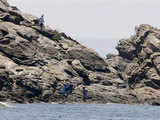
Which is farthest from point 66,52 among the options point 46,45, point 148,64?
point 148,64

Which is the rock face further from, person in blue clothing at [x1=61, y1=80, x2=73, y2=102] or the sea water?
the sea water

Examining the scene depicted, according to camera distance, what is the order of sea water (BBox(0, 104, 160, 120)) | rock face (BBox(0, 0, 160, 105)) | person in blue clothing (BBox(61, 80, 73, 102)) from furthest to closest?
Result: person in blue clothing (BBox(61, 80, 73, 102)) → rock face (BBox(0, 0, 160, 105)) → sea water (BBox(0, 104, 160, 120))

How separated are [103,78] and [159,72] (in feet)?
89.6

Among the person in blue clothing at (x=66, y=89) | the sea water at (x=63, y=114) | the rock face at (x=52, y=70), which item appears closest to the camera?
the sea water at (x=63, y=114)

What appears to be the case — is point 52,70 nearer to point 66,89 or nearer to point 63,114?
point 66,89

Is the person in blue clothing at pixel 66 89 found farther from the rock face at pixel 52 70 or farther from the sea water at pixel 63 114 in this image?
the sea water at pixel 63 114

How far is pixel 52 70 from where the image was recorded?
163 meters

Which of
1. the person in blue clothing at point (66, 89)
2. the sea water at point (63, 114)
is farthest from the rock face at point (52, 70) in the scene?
the sea water at point (63, 114)

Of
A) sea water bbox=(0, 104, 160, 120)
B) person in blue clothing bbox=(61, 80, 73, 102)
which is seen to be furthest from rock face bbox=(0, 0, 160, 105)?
sea water bbox=(0, 104, 160, 120)

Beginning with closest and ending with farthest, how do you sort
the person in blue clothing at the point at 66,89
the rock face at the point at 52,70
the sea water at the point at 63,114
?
the sea water at the point at 63,114
the rock face at the point at 52,70
the person in blue clothing at the point at 66,89

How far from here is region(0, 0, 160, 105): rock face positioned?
152 metres

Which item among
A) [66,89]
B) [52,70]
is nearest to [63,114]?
[66,89]

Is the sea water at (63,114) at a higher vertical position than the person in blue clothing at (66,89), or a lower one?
lower

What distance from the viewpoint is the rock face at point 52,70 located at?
152 m
